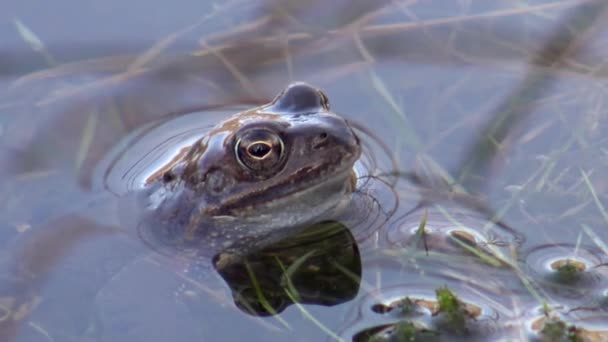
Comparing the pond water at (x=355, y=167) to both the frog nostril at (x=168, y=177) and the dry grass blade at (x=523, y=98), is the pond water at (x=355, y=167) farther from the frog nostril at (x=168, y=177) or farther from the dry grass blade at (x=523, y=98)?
the frog nostril at (x=168, y=177)

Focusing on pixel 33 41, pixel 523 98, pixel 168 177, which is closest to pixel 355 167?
pixel 168 177

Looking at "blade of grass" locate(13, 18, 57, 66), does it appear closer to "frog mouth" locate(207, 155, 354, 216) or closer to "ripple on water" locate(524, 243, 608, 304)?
"frog mouth" locate(207, 155, 354, 216)

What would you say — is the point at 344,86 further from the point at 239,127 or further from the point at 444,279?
the point at 444,279

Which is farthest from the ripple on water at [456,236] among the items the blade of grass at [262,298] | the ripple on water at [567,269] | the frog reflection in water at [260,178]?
the blade of grass at [262,298]

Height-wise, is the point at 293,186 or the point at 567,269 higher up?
the point at 293,186

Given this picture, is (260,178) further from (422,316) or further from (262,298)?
(422,316)

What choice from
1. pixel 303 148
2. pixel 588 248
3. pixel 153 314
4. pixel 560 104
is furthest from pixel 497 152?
pixel 153 314
